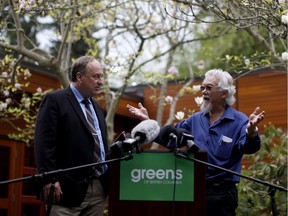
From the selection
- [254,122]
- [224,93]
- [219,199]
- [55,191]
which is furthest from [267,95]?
[55,191]

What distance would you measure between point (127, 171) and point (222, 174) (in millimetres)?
796

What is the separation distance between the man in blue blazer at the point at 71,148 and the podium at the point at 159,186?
1.94ft

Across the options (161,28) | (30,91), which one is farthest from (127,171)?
(161,28)

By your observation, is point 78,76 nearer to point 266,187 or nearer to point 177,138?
point 177,138

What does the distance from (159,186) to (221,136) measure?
83cm

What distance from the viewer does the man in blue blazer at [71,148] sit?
15.2 feet

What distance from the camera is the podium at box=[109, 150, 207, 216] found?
13.4 feet

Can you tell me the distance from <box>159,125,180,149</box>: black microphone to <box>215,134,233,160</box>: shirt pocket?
1.80 feet

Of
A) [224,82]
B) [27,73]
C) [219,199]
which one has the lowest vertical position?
[219,199]

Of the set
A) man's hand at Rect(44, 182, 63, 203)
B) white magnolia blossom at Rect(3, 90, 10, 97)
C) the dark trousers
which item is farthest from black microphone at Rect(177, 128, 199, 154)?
white magnolia blossom at Rect(3, 90, 10, 97)

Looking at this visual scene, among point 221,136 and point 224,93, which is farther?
point 224,93

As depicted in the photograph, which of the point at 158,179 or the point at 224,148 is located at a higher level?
the point at 224,148

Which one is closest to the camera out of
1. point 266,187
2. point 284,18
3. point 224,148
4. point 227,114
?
point 224,148

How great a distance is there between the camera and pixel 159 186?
162 inches
